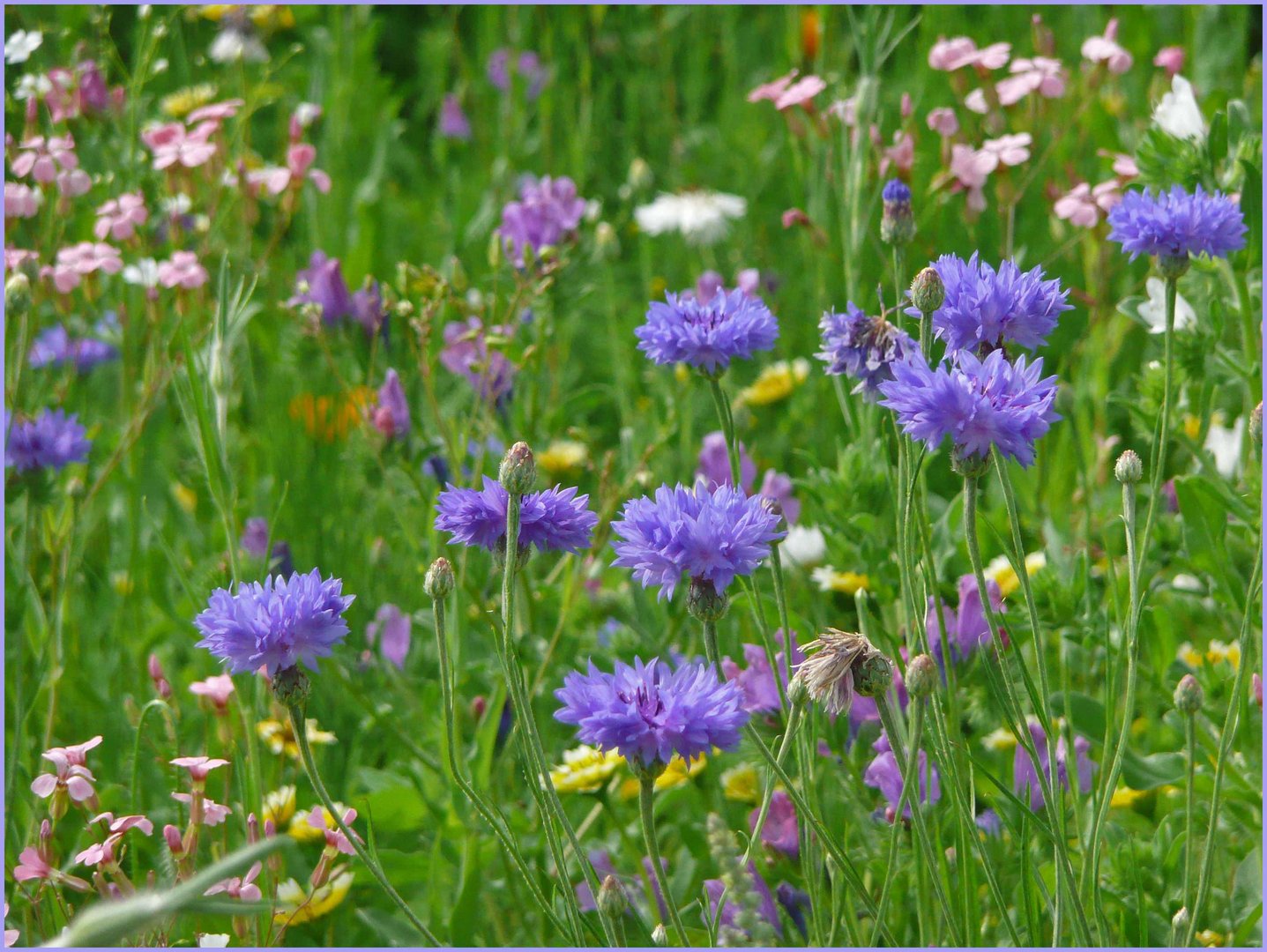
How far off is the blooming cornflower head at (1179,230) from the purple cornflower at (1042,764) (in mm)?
275

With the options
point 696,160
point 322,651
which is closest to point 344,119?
point 696,160

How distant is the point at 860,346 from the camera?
2.28ft

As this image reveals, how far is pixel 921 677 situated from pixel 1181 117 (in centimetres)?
65

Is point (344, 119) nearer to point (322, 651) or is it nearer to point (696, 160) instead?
point (696, 160)

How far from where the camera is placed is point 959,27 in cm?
187

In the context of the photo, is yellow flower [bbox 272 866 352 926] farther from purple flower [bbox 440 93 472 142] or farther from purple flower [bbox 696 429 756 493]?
purple flower [bbox 440 93 472 142]

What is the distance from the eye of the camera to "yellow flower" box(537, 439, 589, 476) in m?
1.30

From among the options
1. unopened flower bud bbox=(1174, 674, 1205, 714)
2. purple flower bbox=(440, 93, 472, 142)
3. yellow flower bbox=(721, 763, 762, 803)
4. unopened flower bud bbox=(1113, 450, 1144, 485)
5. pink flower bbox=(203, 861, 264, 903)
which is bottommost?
yellow flower bbox=(721, 763, 762, 803)

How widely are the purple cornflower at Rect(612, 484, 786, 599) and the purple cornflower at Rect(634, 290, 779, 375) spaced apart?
0.44 ft

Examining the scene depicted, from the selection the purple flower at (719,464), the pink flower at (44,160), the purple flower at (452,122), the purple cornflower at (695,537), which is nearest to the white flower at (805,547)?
the purple flower at (719,464)

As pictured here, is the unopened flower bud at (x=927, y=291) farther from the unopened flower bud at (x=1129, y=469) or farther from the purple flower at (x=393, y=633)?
the purple flower at (x=393, y=633)

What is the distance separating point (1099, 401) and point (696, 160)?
3.53 ft

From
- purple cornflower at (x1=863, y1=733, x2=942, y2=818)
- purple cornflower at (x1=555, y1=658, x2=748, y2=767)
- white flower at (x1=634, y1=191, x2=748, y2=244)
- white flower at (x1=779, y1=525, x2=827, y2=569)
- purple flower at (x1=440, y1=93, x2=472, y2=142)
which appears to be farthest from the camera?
purple flower at (x1=440, y1=93, x2=472, y2=142)

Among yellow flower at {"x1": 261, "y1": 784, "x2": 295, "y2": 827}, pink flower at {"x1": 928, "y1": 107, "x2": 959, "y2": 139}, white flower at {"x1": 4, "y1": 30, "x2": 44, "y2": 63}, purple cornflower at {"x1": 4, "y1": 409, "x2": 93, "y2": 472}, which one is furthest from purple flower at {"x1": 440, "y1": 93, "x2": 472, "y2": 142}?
yellow flower at {"x1": 261, "y1": 784, "x2": 295, "y2": 827}
